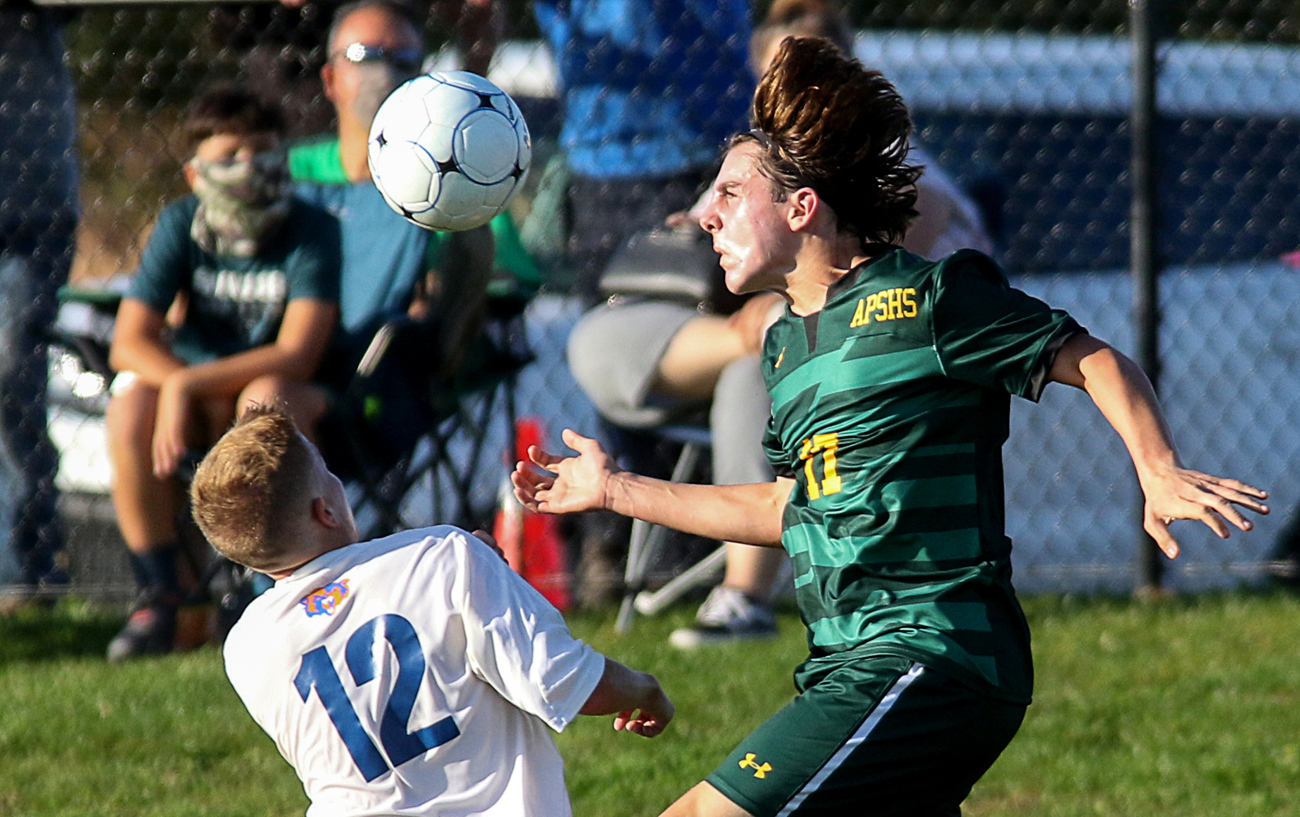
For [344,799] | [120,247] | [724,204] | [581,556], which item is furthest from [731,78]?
[120,247]

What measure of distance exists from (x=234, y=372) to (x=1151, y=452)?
331 cm

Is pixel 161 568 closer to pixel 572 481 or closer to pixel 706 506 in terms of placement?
pixel 572 481

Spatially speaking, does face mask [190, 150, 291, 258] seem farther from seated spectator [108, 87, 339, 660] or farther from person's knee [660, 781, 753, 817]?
person's knee [660, 781, 753, 817]

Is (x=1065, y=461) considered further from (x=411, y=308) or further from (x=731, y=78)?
(x=411, y=308)

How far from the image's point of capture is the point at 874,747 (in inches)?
90.9

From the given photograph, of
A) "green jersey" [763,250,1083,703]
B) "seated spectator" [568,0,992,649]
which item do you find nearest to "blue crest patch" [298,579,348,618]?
"green jersey" [763,250,1083,703]

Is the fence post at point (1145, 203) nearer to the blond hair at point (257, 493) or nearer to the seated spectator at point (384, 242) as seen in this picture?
the seated spectator at point (384, 242)

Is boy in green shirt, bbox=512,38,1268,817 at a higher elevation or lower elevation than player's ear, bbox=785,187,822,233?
lower

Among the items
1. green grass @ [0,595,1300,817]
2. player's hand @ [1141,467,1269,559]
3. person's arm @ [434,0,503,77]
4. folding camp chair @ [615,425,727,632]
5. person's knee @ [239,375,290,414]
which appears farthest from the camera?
person's arm @ [434,0,503,77]

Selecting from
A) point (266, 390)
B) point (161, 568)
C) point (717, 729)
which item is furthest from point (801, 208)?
point (161, 568)

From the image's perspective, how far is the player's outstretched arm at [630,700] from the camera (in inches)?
90.3

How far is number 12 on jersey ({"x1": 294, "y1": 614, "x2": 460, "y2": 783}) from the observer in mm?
2266

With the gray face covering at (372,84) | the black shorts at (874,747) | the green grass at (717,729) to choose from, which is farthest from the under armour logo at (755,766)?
the gray face covering at (372,84)

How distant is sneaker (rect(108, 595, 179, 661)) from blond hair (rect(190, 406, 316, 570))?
2.77 metres
